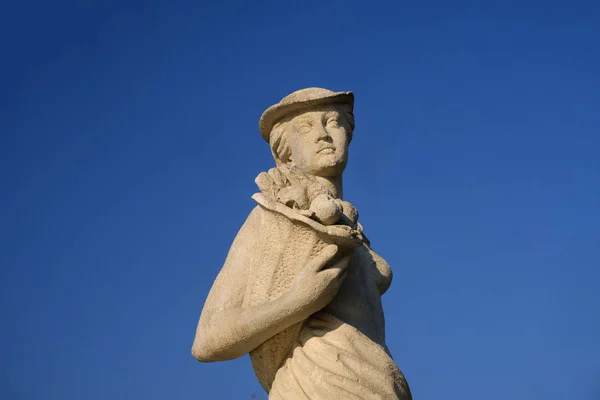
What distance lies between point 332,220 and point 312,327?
32.7 inches

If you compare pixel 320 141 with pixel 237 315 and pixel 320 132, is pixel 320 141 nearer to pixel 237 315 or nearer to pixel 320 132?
pixel 320 132

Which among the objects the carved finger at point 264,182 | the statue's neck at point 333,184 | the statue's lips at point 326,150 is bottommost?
the carved finger at point 264,182

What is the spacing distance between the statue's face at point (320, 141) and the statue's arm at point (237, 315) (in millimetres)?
593

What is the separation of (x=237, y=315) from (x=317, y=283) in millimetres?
656

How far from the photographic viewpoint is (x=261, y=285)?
22.4ft

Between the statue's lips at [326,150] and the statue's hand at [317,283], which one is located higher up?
the statue's lips at [326,150]

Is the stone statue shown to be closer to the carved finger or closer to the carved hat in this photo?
the carved finger

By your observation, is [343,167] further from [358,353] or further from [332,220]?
[358,353]

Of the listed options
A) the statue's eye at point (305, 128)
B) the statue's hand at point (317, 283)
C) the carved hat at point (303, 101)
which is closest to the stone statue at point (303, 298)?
the statue's hand at point (317, 283)

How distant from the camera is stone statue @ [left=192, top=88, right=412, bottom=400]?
6.49m

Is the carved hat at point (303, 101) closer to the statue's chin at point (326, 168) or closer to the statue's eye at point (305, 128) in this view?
the statue's eye at point (305, 128)

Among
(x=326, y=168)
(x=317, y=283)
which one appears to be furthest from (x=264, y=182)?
(x=317, y=283)

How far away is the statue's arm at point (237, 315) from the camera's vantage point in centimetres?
652

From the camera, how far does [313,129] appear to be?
7.51 metres
